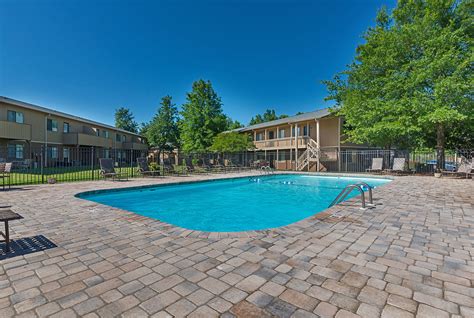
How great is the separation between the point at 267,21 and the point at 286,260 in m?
17.9

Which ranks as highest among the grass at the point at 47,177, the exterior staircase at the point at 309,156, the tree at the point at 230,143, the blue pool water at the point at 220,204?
the tree at the point at 230,143

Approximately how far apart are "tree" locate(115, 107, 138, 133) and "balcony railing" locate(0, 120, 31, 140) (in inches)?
1568

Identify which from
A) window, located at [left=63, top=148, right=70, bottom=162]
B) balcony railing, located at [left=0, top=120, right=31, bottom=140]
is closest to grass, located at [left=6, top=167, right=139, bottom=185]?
balcony railing, located at [left=0, top=120, right=31, bottom=140]

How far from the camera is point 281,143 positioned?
2497 cm

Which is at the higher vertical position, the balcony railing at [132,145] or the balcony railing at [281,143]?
the balcony railing at [132,145]

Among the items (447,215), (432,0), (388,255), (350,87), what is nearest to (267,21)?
(350,87)

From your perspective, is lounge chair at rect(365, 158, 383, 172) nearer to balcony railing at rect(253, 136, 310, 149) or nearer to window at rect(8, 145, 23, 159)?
balcony railing at rect(253, 136, 310, 149)

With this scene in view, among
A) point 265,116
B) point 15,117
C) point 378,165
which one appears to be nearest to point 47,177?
point 15,117

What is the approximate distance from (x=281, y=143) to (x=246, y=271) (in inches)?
905

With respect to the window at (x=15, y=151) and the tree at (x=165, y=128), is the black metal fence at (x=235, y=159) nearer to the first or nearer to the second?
the window at (x=15, y=151)

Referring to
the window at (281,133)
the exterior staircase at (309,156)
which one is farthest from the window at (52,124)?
the exterior staircase at (309,156)

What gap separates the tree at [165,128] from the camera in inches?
1559

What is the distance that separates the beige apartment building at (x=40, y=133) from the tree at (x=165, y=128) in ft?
31.2

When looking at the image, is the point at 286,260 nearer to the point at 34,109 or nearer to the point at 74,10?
the point at 74,10
